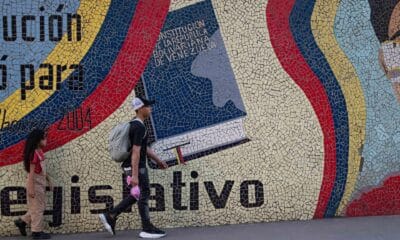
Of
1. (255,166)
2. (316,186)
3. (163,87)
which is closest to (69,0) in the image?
(163,87)

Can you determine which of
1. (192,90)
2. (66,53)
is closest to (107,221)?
(192,90)

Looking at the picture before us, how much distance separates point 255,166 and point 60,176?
249 cm

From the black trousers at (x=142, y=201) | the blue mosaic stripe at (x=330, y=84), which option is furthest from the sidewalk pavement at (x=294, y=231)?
the blue mosaic stripe at (x=330, y=84)

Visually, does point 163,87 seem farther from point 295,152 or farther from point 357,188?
point 357,188

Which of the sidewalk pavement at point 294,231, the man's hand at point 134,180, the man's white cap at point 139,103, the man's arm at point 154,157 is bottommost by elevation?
the sidewalk pavement at point 294,231

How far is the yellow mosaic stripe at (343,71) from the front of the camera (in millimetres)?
8312

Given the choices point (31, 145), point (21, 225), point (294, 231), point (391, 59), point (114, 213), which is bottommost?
point (294, 231)

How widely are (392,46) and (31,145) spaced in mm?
4877

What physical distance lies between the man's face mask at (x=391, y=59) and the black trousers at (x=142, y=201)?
3551 mm

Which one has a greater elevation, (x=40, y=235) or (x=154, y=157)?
(x=154, y=157)

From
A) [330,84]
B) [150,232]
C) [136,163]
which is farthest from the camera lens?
[330,84]

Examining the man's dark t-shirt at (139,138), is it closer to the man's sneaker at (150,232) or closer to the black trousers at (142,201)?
the black trousers at (142,201)

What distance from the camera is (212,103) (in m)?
8.13

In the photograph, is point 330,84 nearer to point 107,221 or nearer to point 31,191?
point 107,221
